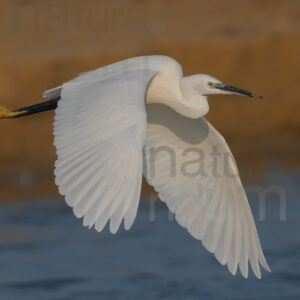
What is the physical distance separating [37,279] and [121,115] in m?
3.69

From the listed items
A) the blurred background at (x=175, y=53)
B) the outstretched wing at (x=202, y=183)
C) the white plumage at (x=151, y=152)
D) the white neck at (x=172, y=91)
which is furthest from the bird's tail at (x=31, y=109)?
the blurred background at (x=175, y=53)

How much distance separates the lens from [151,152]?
7.54m

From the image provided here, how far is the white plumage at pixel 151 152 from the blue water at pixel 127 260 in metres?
1.72

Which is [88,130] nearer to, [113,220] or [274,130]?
[113,220]

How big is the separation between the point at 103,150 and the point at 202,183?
189 cm

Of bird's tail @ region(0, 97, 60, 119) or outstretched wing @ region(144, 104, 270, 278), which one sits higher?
bird's tail @ region(0, 97, 60, 119)

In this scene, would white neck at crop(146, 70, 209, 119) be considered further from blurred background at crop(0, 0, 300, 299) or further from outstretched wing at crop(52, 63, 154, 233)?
blurred background at crop(0, 0, 300, 299)

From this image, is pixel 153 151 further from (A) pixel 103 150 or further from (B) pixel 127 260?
(B) pixel 127 260

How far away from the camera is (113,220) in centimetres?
524

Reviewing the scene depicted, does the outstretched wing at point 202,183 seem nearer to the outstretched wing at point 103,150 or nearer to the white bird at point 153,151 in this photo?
the white bird at point 153,151

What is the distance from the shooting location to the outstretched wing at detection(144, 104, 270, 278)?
706cm

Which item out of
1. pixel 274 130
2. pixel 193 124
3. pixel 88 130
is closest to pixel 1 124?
pixel 274 130

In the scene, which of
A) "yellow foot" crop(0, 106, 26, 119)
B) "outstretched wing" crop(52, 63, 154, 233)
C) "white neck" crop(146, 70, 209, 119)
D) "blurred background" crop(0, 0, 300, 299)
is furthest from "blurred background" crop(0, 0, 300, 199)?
"outstretched wing" crop(52, 63, 154, 233)

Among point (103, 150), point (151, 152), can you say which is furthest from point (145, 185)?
point (103, 150)
